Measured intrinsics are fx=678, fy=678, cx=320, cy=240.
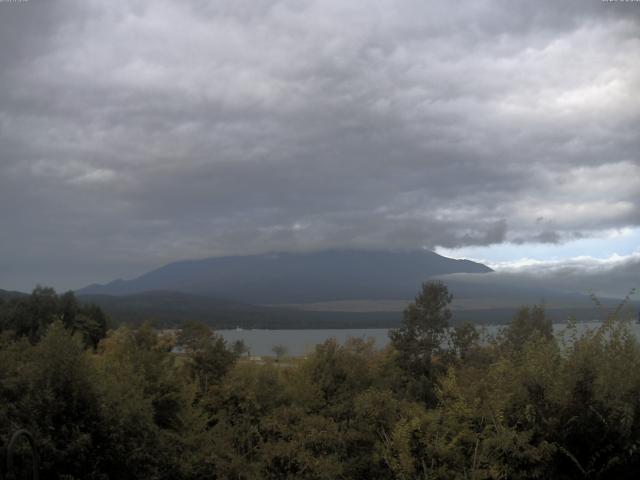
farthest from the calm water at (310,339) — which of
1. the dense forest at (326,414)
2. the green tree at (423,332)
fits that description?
the green tree at (423,332)

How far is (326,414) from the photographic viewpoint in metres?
13.5

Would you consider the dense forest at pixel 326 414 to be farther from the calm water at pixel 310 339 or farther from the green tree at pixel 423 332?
the green tree at pixel 423 332

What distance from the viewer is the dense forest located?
9.32 m

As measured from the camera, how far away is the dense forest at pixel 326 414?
9.32m

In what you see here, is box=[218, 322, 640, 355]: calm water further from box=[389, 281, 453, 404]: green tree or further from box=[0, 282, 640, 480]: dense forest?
box=[389, 281, 453, 404]: green tree

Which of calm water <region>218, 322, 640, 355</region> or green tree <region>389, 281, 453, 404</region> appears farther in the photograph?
green tree <region>389, 281, 453, 404</region>

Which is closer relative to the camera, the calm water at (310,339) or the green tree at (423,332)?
the calm water at (310,339)

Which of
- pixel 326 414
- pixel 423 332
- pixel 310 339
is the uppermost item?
pixel 423 332

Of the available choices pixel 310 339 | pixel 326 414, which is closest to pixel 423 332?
pixel 310 339

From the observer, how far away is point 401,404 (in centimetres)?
1244

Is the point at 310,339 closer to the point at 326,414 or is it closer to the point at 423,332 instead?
the point at 423,332

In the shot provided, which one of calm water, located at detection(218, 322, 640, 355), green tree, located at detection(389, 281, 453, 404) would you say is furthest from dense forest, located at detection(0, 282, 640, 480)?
green tree, located at detection(389, 281, 453, 404)

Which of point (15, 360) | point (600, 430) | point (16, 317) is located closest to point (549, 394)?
point (600, 430)

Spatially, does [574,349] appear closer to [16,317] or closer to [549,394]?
[549,394]
